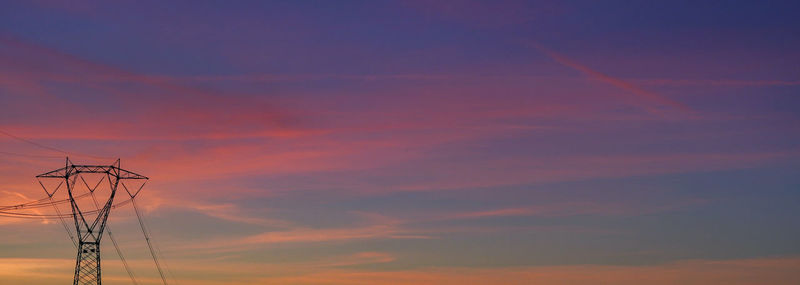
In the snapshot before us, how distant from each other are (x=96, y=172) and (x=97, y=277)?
2119 centimetres

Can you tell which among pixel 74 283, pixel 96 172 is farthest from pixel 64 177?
pixel 74 283

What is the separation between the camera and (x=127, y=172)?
179375mm

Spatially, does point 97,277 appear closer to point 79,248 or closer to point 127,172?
point 79,248

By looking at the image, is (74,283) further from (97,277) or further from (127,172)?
(127,172)

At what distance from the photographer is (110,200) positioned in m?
185

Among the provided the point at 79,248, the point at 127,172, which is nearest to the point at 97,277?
the point at 79,248

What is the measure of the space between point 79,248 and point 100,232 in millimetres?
5460

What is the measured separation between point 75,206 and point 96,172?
10.0m

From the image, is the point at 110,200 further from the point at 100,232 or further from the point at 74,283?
the point at 74,283

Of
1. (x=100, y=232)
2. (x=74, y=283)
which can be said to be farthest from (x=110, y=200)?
(x=74, y=283)

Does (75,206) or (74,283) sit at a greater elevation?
(75,206)

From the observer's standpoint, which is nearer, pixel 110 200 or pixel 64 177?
pixel 64 177

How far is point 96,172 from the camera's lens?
17200 cm

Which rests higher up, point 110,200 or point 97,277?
point 110,200
